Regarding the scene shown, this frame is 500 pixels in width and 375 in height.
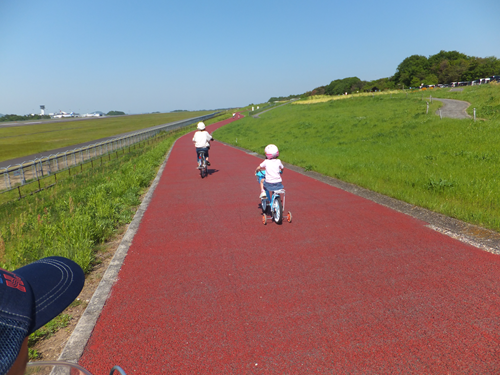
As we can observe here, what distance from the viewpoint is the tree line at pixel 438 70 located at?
76.9 meters

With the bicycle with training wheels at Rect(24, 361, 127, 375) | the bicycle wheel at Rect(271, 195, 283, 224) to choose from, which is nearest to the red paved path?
the bicycle wheel at Rect(271, 195, 283, 224)

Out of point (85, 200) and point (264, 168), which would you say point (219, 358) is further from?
point (85, 200)

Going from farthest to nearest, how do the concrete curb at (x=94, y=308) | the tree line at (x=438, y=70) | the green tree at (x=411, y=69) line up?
the green tree at (x=411, y=69) → the tree line at (x=438, y=70) → the concrete curb at (x=94, y=308)

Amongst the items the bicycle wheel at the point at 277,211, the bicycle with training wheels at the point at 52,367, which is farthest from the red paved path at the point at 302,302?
the bicycle with training wheels at the point at 52,367

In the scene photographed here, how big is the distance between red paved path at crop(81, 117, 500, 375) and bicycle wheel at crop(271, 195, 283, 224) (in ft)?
0.66

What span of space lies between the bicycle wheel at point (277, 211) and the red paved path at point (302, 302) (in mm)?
200

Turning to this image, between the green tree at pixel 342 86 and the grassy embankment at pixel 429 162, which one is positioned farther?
the green tree at pixel 342 86

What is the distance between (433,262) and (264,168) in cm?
367

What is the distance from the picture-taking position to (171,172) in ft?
48.6

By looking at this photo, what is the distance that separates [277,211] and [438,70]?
99.1 meters

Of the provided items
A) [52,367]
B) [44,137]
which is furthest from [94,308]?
[44,137]

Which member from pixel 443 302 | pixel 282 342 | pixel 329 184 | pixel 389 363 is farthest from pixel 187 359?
pixel 329 184

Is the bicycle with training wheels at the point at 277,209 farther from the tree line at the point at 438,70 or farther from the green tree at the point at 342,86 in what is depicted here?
the green tree at the point at 342,86

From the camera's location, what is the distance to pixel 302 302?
410cm
